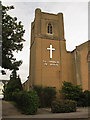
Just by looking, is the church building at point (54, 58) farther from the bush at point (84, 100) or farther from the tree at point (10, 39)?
the tree at point (10, 39)

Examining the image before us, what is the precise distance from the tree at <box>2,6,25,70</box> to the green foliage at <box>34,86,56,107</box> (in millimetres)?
6490

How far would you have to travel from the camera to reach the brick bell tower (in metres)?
20.2

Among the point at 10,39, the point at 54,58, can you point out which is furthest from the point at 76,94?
the point at 10,39

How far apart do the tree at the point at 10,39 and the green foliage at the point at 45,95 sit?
6490 mm

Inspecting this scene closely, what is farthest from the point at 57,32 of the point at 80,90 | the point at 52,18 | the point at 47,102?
the point at 47,102

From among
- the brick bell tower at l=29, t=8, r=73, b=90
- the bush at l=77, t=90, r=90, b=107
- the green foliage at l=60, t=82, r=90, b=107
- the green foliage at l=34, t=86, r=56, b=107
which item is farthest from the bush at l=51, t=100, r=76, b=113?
the brick bell tower at l=29, t=8, r=73, b=90

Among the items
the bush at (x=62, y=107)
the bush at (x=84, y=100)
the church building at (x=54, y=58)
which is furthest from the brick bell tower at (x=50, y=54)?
the bush at (x=62, y=107)

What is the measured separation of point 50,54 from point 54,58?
3.20 feet

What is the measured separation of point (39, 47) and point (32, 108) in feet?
36.8

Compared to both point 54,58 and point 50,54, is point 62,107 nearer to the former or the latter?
point 54,58

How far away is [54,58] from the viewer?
840 inches

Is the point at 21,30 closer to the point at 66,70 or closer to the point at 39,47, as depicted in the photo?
the point at 39,47

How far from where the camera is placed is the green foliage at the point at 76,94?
1795 cm

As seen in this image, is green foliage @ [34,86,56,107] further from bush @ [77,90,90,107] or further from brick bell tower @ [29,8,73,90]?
bush @ [77,90,90,107]
